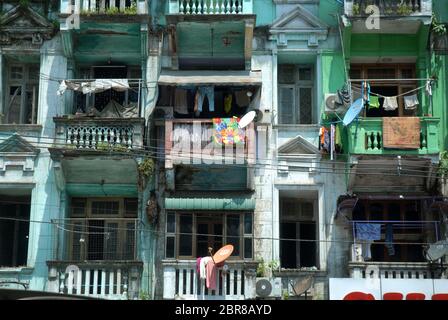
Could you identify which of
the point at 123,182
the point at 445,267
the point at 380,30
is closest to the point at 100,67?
the point at 123,182

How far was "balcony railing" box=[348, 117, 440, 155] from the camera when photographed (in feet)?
66.8

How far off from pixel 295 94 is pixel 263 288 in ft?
17.6

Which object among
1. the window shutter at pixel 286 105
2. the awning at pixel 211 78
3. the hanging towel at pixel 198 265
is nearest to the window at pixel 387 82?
the window shutter at pixel 286 105

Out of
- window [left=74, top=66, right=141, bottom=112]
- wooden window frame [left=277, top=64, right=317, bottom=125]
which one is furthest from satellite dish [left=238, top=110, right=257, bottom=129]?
window [left=74, top=66, right=141, bottom=112]

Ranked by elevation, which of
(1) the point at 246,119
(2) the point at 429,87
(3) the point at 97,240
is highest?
(2) the point at 429,87

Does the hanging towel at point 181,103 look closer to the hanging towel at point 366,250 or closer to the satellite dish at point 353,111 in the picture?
the satellite dish at point 353,111

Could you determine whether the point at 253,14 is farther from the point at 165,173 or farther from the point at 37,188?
the point at 37,188

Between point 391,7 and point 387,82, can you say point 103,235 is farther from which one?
point 391,7

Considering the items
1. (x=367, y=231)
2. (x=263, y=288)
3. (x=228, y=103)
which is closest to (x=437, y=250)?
(x=367, y=231)

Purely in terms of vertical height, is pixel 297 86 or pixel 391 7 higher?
pixel 391 7

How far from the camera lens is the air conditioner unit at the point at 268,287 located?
770 inches

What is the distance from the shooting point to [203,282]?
19766 mm

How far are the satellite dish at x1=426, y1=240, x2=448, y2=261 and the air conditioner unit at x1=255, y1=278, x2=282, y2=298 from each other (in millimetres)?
3511

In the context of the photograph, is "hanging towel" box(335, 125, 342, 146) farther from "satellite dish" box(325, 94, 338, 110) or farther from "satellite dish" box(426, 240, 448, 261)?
"satellite dish" box(426, 240, 448, 261)
